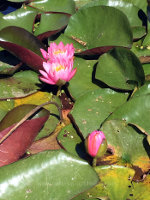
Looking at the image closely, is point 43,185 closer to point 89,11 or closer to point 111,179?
point 111,179

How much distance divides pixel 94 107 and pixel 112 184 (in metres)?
0.52

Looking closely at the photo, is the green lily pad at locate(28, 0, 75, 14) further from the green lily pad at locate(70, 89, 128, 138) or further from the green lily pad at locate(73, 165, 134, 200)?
the green lily pad at locate(73, 165, 134, 200)

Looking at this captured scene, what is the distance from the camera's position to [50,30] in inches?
90.9

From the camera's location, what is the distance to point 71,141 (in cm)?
179

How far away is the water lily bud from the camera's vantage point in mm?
1504

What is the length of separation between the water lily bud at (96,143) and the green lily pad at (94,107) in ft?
0.81

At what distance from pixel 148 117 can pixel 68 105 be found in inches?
20.3

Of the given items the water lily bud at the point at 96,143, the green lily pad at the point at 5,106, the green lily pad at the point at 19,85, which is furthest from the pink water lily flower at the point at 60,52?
the water lily bud at the point at 96,143

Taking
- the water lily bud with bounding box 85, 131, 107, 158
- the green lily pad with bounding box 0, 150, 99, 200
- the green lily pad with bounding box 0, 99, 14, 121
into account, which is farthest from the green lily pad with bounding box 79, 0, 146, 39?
the green lily pad with bounding box 0, 150, 99, 200

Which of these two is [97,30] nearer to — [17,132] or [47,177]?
[17,132]

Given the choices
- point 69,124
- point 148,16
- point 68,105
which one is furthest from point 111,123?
point 148,16

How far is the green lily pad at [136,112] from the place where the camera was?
5.88 ft

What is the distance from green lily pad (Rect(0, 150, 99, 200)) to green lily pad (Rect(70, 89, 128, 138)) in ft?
1.08

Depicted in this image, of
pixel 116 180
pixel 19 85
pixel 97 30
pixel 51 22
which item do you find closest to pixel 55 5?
pixel 51 22
